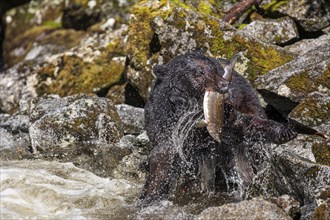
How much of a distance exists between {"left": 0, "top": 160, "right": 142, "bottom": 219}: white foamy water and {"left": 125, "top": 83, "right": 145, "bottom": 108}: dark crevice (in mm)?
3305

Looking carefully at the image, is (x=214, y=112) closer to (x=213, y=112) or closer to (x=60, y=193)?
(x=213, y=112)

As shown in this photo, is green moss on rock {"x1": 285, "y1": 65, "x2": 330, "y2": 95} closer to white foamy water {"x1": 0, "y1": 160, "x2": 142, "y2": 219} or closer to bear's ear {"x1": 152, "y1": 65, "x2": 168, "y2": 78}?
bear's ear {"x1": 152, "y1": 65, "x2": 168, "y2": 78}

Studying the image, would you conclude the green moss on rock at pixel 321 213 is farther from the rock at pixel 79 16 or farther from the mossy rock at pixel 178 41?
the rock at pixel 79 16

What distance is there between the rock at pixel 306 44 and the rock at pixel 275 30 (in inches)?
14.8

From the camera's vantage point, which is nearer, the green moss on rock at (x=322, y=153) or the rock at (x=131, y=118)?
the green moss on rock at (x=322, y=153)

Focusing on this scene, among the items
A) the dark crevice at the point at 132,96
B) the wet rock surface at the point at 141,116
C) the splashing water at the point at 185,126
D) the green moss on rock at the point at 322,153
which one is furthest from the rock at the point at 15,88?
the green moss on rock at the point at 322,153

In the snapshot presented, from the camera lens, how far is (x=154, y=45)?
1135 cm

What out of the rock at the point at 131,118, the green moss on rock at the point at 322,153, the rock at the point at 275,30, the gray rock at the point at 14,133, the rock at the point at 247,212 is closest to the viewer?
the rock at the point at 247,212

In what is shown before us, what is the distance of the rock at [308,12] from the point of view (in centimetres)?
1189

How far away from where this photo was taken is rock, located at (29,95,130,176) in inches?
365

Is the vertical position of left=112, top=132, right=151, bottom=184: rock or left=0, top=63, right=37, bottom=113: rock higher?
left=0, top=63, right=37, bottom=113: rock

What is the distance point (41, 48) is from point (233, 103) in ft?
40.8

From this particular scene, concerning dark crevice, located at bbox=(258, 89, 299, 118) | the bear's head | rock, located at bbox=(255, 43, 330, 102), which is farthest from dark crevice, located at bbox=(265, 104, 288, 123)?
the bear's head

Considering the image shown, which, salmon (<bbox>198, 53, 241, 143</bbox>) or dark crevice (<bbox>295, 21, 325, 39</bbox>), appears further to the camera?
dark crevice (<bbox>295, 21, 325, 39</bbox>)
